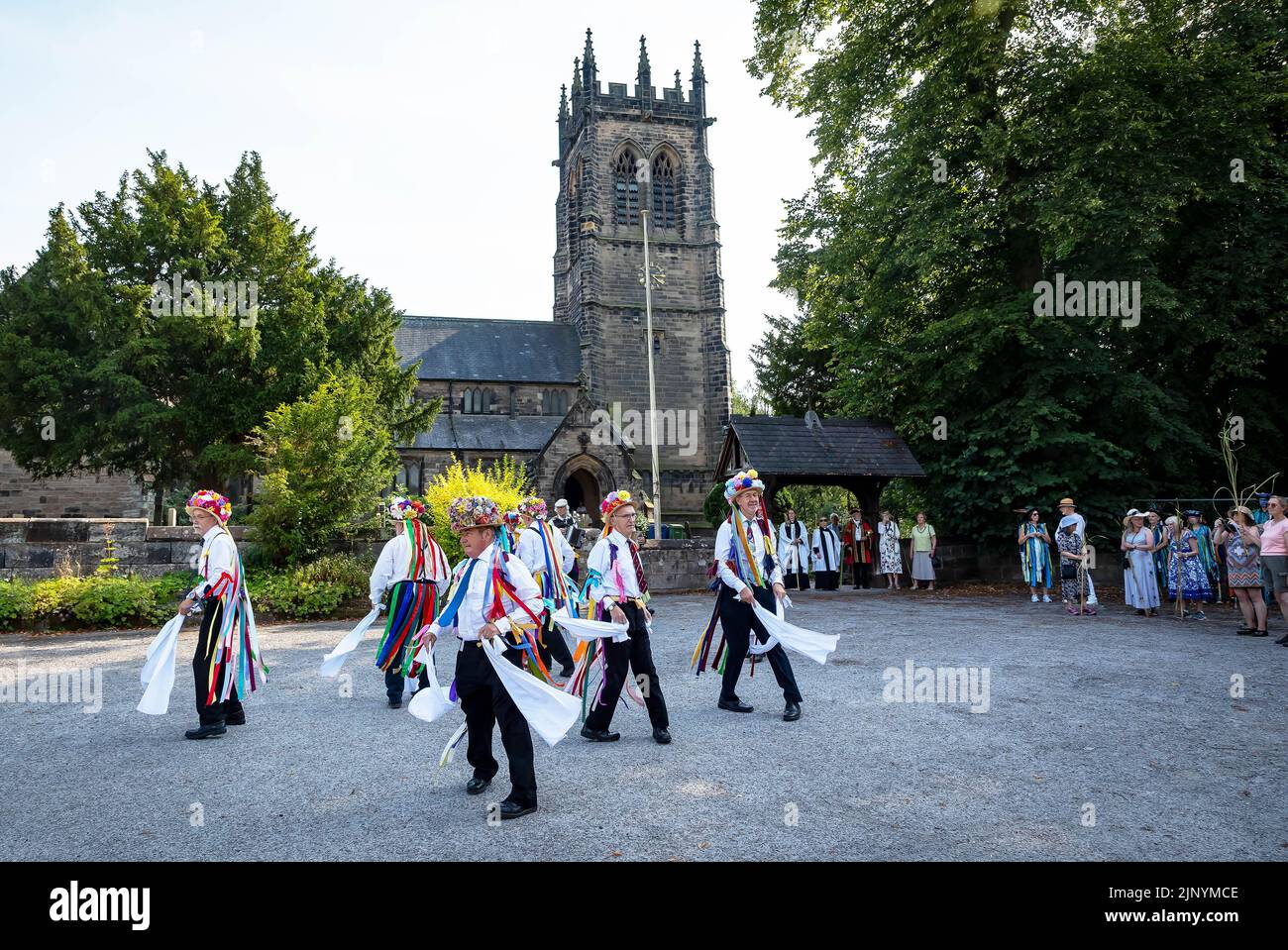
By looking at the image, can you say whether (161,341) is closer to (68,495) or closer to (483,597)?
(68,495)

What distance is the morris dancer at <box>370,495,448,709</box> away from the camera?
7887 millimetres

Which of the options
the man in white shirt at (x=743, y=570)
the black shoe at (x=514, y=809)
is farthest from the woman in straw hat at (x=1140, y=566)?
the black shoe at (x=514, y=809)

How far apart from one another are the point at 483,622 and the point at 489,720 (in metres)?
0.69

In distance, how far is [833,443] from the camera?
2131 centimetres

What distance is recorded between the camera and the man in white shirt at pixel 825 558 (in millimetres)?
20391

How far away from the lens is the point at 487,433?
4159 cm

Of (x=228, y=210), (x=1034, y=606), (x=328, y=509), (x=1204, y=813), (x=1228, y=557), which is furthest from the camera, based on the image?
(x=228, y=210)

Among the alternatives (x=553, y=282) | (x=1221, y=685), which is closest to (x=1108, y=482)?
(x=1221, y=685)

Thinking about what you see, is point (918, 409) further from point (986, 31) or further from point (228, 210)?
point (228, 210)

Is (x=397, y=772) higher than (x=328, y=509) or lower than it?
lower

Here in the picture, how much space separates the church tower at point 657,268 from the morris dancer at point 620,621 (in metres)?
35.5

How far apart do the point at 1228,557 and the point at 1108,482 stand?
7.75 meters

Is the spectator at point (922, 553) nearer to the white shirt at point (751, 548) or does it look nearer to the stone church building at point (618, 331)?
the white shirt at point (751, 548)

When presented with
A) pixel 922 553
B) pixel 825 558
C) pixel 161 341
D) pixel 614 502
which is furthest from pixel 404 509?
pixel 161 341
